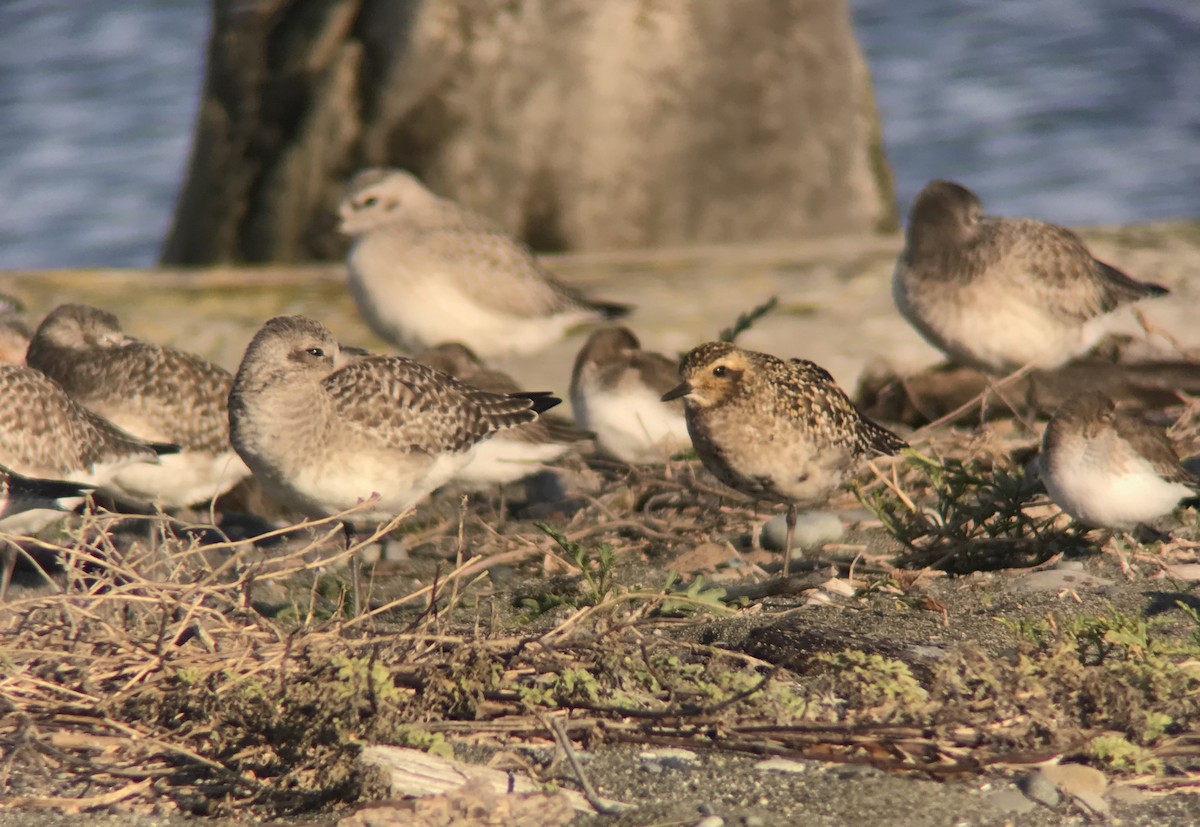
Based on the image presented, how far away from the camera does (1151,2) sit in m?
27.5

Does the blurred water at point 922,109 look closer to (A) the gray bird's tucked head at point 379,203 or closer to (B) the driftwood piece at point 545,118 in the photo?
(B) the driftwood piece at point 545,118

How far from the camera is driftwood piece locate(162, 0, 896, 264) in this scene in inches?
525

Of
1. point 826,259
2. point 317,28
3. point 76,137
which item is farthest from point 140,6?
point 826,259

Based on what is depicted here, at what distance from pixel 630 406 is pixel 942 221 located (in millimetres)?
2273

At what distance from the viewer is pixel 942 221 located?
8977 millimetres

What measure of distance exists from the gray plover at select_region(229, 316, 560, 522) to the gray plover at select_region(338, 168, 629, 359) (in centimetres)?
270

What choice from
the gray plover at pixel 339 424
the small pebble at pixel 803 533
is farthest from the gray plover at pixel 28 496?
the small pebble at pixel 803 533

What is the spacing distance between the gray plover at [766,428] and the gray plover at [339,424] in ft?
3.82

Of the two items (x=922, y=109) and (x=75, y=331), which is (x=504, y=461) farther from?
(x=922, y=109)

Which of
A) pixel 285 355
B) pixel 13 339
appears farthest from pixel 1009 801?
pixel 13 339

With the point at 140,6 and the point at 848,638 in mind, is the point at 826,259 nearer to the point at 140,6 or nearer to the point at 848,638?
the point at 848,638

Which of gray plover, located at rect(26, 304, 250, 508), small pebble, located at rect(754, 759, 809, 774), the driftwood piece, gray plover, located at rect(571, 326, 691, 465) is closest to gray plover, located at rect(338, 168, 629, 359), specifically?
gray plover, located at rect(571, 326, 691, 465)

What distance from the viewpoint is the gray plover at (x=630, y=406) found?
827 centimetres

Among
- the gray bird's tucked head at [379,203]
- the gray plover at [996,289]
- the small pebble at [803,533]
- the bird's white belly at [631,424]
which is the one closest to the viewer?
the small pebble at [803,533]
